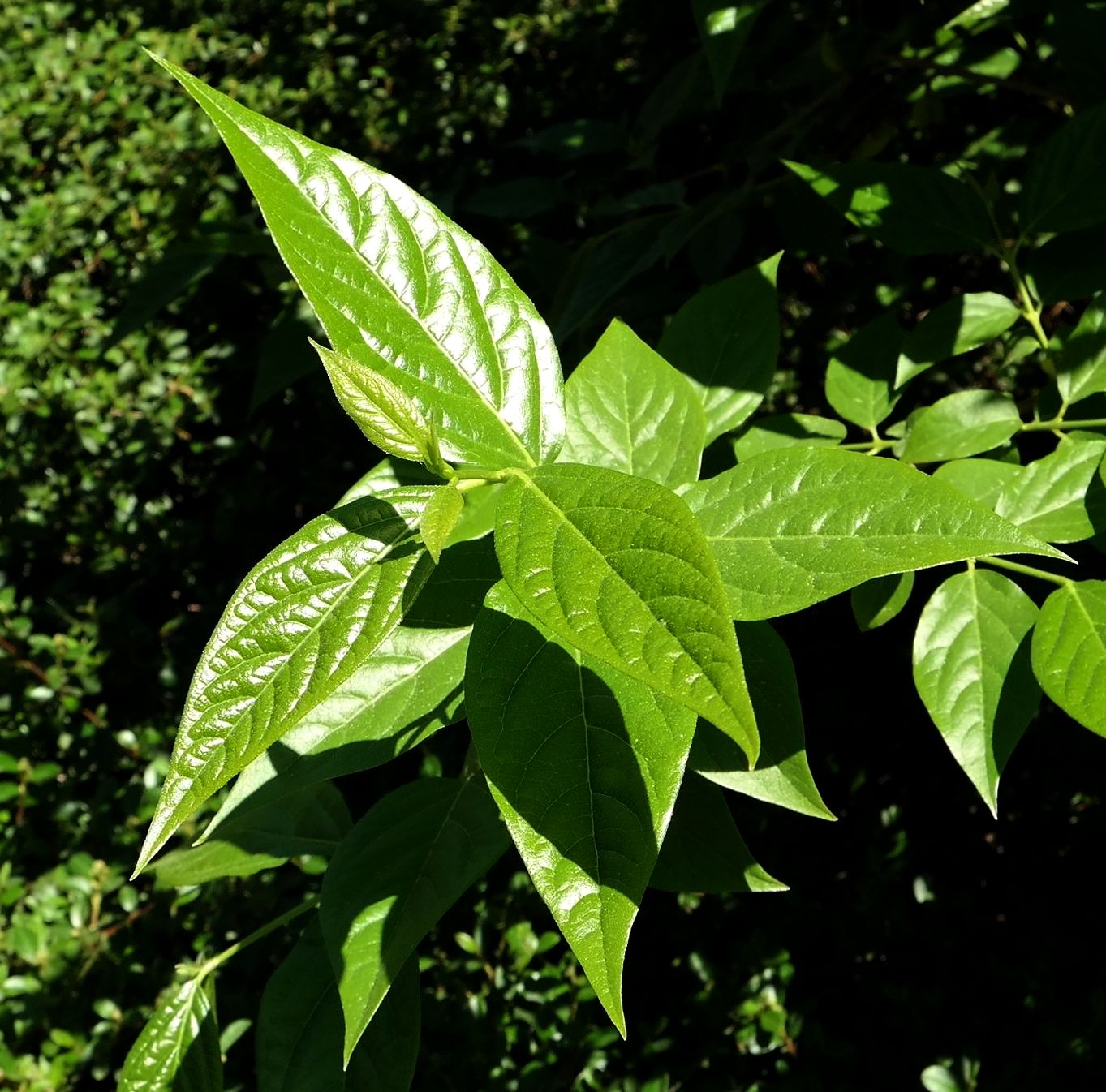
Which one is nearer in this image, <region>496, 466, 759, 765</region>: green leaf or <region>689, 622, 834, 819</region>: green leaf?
<region>496, 466, 759, 765</region>: green leaf

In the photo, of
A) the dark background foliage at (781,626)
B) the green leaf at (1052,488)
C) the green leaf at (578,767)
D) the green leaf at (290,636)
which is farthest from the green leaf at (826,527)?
the dark background foliage at (781,626)

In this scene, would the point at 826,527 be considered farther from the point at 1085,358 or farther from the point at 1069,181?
the point at 1069,181

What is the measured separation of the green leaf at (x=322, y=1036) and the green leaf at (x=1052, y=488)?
0.85 meters

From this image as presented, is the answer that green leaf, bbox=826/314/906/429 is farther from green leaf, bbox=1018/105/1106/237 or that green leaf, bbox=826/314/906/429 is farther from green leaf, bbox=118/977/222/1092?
green leaf, bbox=118/977/222/1092

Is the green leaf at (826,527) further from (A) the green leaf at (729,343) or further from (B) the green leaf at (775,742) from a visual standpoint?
(A) the green leaf at (729,343)

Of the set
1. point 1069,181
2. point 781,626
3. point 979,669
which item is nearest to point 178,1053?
point 979,669

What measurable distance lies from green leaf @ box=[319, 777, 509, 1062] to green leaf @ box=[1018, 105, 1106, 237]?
103cm

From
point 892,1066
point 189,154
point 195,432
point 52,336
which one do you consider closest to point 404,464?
point 892,1066

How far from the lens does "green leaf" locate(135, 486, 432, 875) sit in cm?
74

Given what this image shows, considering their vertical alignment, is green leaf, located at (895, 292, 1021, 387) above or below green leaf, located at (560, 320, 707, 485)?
below

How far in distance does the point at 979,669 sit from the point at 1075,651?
13 cm

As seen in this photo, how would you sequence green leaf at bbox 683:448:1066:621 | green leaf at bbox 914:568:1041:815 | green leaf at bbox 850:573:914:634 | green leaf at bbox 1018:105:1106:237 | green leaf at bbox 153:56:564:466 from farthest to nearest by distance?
green leaf at bbox 1018:105:1106:237 → green leaf at bbox 850:573:914:634 → green leaf at bbox 914:568:1041:815 → green leaf at bbox 153:56:564:466 → green leaf at bbox 683:448:1066:621

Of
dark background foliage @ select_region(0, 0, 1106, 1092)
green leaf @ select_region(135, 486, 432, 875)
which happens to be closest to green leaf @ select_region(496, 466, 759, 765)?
green leaf @ select_region(135, 486, 432, 875)

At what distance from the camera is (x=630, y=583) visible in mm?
739
